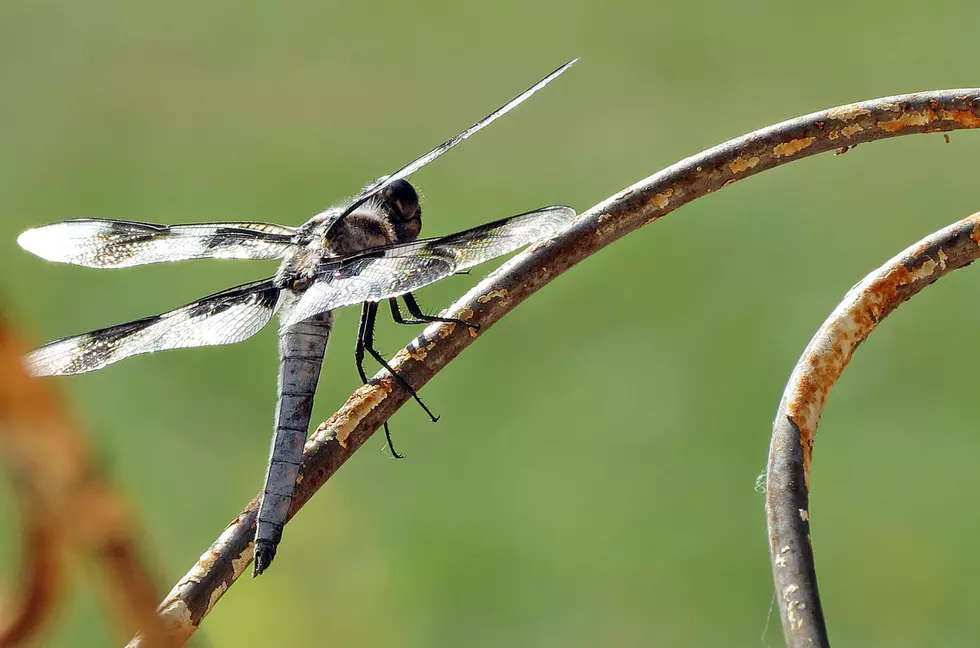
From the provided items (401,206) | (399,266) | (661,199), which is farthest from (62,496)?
(401,206)

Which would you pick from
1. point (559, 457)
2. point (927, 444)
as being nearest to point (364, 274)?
point (559, 457)

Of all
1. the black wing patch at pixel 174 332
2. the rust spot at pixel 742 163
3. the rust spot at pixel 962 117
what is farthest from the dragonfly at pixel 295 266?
the rust spot at pixel 962 117

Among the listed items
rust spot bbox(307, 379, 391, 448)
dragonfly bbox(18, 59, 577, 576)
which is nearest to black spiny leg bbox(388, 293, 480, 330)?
dragonfly bbox(18, 59, 577, 576)

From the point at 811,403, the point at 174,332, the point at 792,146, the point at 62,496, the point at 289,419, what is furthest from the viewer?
the point at 174,332

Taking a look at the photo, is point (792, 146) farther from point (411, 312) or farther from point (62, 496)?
point (62, 496)

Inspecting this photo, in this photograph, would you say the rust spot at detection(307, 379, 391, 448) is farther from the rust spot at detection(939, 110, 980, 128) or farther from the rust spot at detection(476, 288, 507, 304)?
the rust spot at detection(939, 110, 980, 128)

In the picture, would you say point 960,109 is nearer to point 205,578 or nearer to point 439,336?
point 439,336
